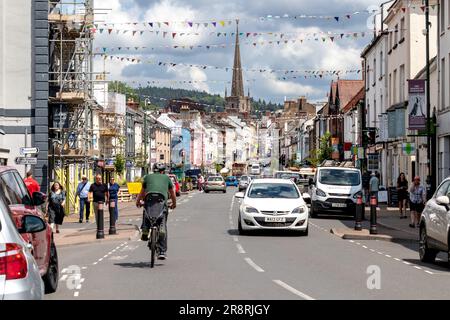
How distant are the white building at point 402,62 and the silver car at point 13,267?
38.6 m

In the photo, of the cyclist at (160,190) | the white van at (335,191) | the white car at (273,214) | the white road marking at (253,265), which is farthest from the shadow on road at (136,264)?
the white van at (335,191)

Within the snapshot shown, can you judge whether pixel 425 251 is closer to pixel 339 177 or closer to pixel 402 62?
pixel 339 177

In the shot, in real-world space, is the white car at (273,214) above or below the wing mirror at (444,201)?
below

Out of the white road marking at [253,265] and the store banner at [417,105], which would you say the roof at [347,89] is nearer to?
the store banner at [417,105]

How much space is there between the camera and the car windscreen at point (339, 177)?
36.3 m

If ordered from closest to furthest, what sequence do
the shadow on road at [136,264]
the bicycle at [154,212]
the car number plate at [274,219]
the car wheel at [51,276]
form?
the car wheel at [51,276]
the bicycle at [154,212]
the shadow on road at [136,264]
the car number plate at [274,219]

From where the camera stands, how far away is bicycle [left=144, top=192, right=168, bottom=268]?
16.4 metres

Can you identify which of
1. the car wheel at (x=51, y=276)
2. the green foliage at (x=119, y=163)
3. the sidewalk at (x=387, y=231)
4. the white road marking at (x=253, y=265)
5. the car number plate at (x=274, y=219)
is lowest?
the sidewalk at (x=387, y=231)

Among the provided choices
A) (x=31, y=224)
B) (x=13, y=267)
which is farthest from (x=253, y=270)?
(x=13, y=267)

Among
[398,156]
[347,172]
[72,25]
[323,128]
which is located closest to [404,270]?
[347,172]

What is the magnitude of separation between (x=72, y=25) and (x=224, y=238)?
25112 mm

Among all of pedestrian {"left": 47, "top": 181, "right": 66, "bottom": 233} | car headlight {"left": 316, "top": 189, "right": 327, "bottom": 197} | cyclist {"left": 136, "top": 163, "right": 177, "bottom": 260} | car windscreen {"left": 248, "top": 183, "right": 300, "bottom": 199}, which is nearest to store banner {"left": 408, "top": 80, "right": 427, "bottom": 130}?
car headlight {"left": 316, "top": 189, "right": 327, "bottom": 197}
